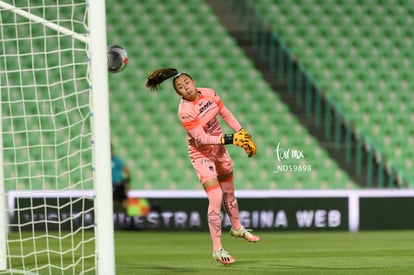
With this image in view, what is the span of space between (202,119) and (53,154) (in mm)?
9206

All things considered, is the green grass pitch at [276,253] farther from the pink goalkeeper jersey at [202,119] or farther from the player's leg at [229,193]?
the pink goalkeeper jersey at [202,119]

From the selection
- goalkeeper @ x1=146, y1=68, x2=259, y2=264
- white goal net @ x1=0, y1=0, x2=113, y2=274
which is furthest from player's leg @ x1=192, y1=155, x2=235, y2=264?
white goal net @ x1=0, y1=0, x2=113, y2=274

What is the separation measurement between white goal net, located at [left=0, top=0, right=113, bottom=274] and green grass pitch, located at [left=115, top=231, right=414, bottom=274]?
0.62 meters

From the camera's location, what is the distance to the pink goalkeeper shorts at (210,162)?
8648mm

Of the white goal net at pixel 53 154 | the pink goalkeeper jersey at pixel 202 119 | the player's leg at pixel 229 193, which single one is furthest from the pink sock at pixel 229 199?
the white goal net at pixel 53 154

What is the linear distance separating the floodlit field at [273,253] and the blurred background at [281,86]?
2188 mm

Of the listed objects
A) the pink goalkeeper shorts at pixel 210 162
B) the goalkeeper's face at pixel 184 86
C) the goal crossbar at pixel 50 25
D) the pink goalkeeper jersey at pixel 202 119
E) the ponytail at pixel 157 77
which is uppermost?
the goal crossbar at pixel 50 25

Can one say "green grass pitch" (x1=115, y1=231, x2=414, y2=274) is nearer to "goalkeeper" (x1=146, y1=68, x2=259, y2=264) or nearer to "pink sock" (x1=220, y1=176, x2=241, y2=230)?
"goalkeeper" (x1=146, y1=68, x2=259, y2=264)

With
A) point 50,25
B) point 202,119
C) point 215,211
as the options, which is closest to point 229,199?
point 215,211

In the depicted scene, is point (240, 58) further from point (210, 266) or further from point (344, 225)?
point (210, 266)

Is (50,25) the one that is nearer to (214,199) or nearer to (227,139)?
(227,139)

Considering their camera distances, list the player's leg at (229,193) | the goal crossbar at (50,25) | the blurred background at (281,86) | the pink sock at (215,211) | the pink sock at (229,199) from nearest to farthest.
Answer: the goal crossbar at (50,25) < the pink sock at (215,211) < the player's leg at (229,193) < the pink sock at (229,199) < the blurred background at (281,86)

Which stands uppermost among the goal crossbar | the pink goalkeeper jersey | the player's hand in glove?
the goal crossbar

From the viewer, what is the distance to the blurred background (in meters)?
17.8
